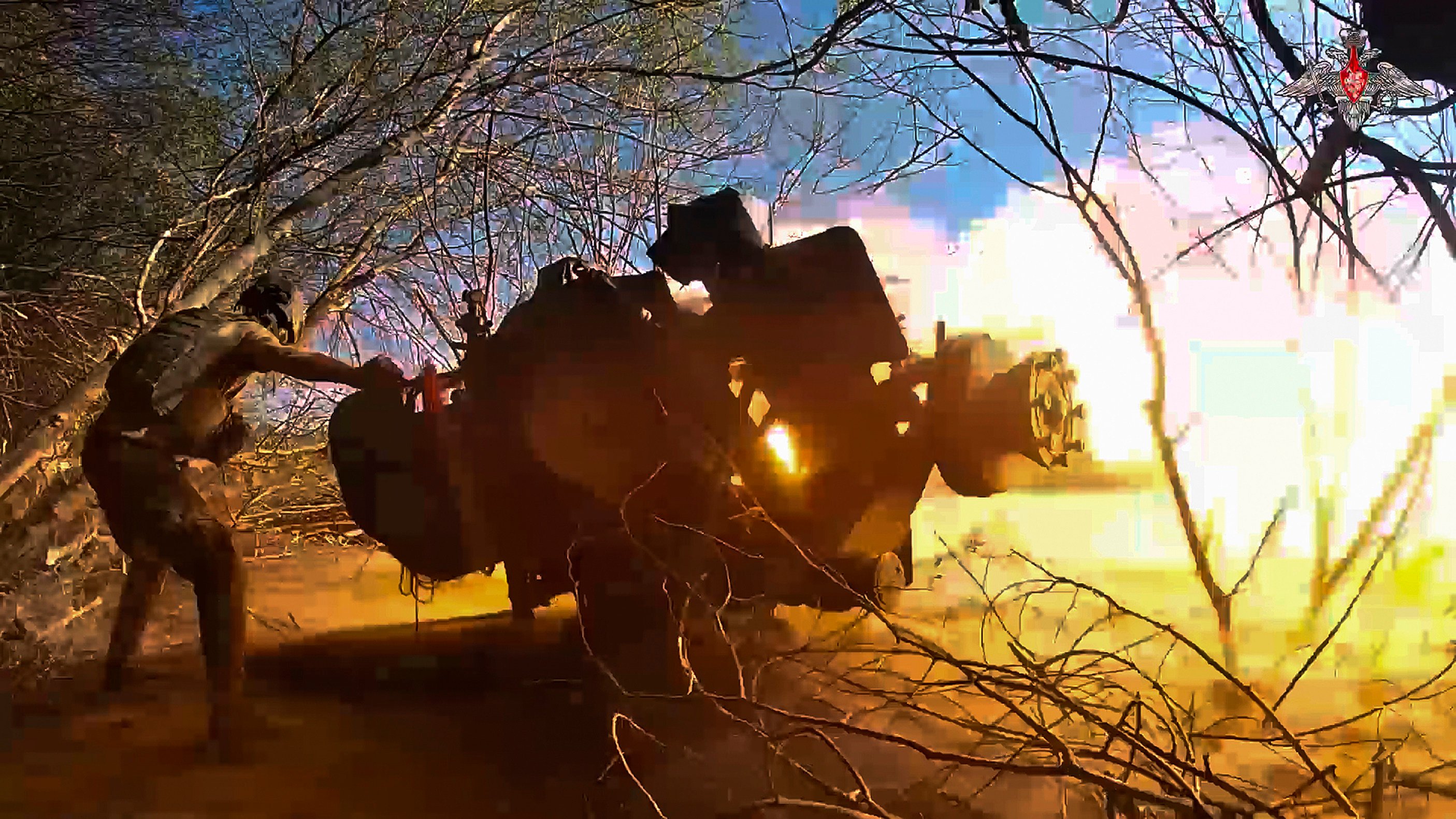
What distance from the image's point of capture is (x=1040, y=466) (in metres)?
2.29

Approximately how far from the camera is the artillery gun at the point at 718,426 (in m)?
2.21

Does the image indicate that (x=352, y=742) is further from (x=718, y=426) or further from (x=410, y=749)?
(x=718, y=426)

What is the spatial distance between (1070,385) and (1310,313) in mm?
688

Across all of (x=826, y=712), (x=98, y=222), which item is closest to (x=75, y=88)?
(x=98, y=222)

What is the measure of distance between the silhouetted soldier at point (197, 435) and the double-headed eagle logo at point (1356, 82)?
2.34 meters

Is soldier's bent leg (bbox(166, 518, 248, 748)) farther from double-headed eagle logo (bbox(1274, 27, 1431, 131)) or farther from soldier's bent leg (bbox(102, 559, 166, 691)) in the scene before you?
double-headed eagle logo (bbox(1274, 27, 1431, 131))

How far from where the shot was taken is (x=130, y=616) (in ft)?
10.6

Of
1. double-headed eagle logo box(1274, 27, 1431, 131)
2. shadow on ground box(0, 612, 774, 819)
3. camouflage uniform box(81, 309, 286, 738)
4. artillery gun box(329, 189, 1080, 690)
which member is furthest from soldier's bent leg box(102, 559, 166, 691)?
double-headed eagle logo box(1274, 27, 1431, 131)

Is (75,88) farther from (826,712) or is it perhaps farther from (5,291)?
(826,712)

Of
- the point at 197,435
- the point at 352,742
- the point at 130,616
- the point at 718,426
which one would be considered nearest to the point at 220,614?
the point at 352,742

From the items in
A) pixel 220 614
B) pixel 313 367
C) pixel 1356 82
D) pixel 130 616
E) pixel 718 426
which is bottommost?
pixel 130 616

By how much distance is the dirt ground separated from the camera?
6.19ft

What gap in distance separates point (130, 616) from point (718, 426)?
2441 millimetres

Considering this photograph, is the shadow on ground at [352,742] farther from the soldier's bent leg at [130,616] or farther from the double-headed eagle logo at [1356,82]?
the double-headed eagle logo at [1356,82]
